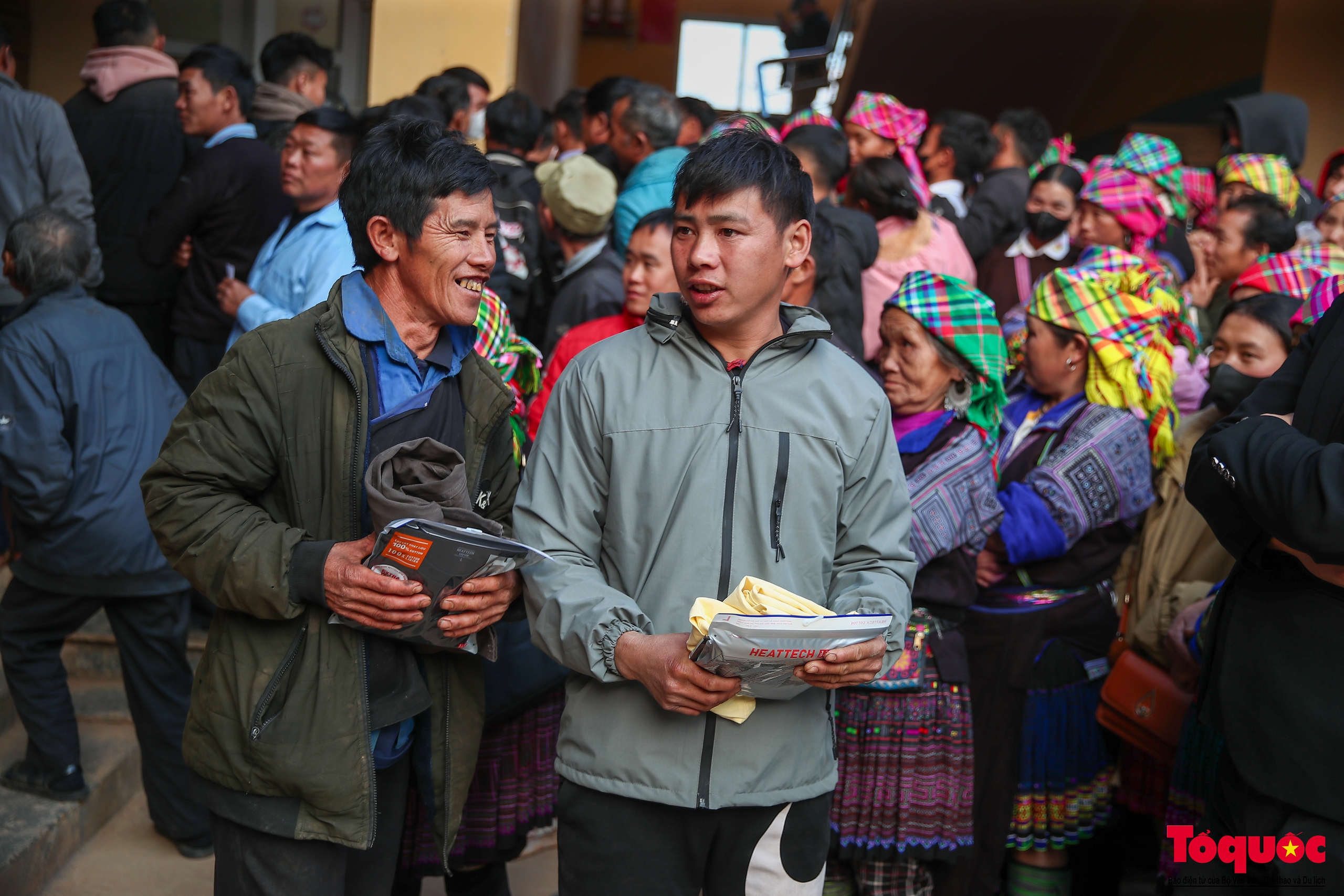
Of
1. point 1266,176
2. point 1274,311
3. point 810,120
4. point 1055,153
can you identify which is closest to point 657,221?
point 1274,311

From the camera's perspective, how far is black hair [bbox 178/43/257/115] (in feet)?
14.6

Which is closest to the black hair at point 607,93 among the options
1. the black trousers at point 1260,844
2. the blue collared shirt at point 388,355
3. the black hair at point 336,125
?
the black hair at point 336,125

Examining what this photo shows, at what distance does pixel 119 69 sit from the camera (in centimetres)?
504

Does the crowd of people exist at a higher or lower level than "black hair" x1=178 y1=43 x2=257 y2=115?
lower

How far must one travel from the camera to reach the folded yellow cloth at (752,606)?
5.65 feet

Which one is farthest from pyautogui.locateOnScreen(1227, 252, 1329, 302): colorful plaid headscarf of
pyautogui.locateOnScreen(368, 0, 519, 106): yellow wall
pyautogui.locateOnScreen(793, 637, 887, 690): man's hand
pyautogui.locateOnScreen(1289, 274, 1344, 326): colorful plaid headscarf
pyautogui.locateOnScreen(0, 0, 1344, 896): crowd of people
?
pyautogui.locateOnScreen(368, 0, 519, 106): yellow wall

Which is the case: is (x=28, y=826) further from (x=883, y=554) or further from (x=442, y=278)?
(x=883, y=554)

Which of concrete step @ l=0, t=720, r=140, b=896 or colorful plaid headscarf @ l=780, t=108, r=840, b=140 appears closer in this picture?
concrete step @ l=0, t=720, r=140, b=896

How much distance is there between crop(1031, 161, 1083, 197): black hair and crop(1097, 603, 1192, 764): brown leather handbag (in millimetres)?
3029

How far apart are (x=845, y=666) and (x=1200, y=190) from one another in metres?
5.73

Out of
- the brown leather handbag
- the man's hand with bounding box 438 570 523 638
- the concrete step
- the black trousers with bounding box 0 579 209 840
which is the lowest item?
the concrete step

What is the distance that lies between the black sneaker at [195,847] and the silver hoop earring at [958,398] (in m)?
2.76

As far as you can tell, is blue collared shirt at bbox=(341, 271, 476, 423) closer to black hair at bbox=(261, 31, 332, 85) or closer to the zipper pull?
the zipper pull

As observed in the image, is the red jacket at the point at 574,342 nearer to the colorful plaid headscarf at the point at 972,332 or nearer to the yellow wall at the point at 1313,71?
the colorful plaid headscarf at the point at 972,332
